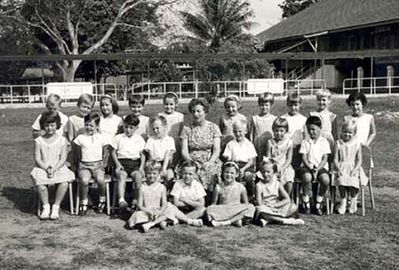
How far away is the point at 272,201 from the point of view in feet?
20.9

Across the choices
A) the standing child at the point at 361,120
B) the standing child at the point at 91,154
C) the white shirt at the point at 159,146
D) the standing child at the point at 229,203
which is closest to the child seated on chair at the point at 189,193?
the standing child at the point at 229,203

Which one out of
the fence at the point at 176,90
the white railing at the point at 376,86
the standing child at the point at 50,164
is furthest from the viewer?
the white railing at the point at 376,86

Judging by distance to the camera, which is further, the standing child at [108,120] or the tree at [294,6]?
the tree at [294,6]

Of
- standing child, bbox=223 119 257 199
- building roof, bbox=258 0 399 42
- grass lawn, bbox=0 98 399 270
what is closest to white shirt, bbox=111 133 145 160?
grass lawn, bbox=0 98 399 270

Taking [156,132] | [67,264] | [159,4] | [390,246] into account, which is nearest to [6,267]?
[67,264]

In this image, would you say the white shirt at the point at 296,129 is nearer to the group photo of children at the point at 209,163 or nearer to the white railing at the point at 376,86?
the group photo of children at the point at 209,163

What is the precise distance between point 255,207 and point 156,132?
150cm

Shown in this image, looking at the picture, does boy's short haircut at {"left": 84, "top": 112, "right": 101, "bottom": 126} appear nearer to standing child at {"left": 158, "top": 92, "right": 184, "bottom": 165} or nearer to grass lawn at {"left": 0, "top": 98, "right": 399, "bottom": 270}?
standing child at {"left": 158, "top": 92, "right": 184, "bottom": 165}

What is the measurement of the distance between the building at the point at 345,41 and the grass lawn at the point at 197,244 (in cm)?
2334

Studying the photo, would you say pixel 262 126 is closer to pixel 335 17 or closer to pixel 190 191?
pixel 190 191

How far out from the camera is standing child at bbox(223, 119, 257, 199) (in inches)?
261

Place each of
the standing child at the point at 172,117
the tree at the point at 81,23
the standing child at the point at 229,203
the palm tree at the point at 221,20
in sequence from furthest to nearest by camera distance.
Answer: the palm tree at the point at 221,20, the tree at the point at 81,23, the standing child at the point at 172,117, the standing child at the point at 229,203

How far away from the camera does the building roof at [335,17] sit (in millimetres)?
31719

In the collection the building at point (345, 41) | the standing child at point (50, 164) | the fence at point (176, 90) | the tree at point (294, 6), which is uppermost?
the tree at point (294, 6)
